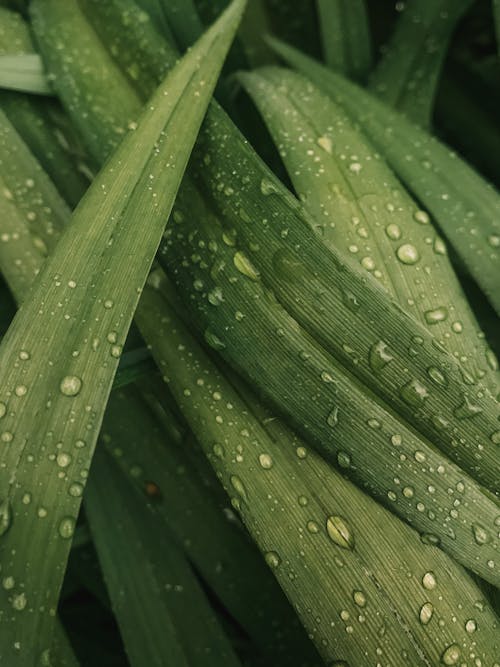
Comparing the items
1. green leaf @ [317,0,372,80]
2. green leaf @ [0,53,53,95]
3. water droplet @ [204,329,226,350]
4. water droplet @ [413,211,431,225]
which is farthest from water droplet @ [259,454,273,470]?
green leaf @ [317,0,372,80]

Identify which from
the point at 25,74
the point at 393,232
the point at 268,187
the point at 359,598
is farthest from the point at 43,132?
the point at 359,598

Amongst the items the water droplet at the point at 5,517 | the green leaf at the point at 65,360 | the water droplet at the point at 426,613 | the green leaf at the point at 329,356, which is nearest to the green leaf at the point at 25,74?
the green leaf at the point at 65,360

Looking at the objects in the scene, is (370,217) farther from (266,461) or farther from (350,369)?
(266,461)

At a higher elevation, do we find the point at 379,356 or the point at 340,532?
the point at 379,356

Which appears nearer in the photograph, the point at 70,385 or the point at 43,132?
the point at 70,385

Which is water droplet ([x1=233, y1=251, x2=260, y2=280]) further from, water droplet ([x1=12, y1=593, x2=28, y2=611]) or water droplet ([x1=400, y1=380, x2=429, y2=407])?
water droplet ([x1=12, y1=593, x2=28, y2=611])

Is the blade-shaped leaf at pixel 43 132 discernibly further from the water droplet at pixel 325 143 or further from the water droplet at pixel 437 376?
the water droplet at pixel 437 376
